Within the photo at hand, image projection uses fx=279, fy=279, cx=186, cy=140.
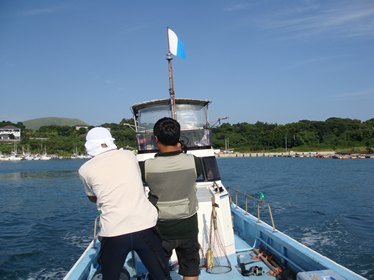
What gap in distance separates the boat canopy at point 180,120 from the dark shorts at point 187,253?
4.28 m

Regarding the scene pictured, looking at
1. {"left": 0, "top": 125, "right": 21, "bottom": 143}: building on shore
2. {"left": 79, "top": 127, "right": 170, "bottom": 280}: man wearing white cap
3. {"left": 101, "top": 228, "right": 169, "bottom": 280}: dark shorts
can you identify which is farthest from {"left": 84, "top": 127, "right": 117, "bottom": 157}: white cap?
{"left": 0, "top": 125, "right": 21, "bottom": 143}: building on shore

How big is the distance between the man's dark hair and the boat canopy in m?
4.25

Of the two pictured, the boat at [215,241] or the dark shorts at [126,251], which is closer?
the dark shorts at [126,251]

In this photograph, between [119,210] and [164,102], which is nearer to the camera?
[119,210]

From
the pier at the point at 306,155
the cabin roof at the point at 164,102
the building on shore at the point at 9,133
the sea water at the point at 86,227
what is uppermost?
the building on shore at the point at 9,133

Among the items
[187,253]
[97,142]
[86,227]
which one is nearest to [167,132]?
[97,142]

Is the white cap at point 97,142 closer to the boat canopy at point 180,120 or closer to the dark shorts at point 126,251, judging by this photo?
the dark shorts at point 126,251

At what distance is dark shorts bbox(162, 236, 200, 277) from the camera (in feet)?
9.05

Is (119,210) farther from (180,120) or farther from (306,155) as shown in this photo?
(306,155)

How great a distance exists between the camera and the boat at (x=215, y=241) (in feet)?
14.6

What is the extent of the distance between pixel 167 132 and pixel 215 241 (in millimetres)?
2991

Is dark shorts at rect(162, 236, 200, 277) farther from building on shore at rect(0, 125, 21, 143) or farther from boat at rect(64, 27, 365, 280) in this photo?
building on shore at rect(0, 125, 21, 143)

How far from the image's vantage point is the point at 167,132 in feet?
8.87

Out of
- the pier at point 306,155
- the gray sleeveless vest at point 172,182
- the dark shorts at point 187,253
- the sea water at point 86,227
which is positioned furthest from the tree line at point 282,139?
the gray sleeveless vest at point 172,182
